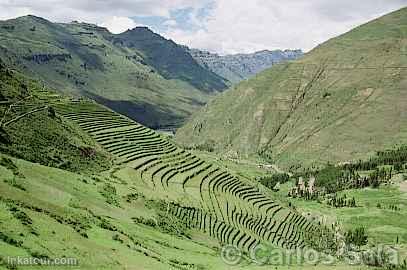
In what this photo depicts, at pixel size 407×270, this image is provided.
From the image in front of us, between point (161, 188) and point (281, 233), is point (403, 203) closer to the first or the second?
point (281, 233)

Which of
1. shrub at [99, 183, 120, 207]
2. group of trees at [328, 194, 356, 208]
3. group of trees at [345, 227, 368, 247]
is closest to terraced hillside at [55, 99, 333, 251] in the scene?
group of trees at [345, 227, 368, 247]

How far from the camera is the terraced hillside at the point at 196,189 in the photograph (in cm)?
8094

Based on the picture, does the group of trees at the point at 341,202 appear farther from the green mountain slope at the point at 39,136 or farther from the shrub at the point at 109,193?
the shrub at the point at 109,193

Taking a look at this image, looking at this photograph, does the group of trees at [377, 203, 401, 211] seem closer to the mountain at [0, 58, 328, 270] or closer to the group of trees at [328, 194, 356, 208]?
the group of trees at [328, 194, 356, 208]

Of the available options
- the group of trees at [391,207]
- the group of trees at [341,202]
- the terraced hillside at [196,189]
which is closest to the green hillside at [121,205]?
the terraced hillside at [196,189]

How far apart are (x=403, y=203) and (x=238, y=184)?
94.9m

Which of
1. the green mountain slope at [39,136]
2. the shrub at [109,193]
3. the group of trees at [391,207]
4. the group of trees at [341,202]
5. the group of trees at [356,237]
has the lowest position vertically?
the group of trees at [356,237]

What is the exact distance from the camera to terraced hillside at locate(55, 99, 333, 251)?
3187 inches

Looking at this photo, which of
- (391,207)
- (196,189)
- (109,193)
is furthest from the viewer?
(391,207)

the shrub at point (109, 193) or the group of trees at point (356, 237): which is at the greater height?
the shrub at point (109, 193)

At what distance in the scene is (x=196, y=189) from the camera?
314 feet

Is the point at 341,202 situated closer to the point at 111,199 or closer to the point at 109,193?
the point at 109,193

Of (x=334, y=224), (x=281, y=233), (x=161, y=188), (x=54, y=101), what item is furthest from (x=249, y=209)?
(x=334, y=224)

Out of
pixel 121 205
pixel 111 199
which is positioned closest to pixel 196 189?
pixel 121 205
